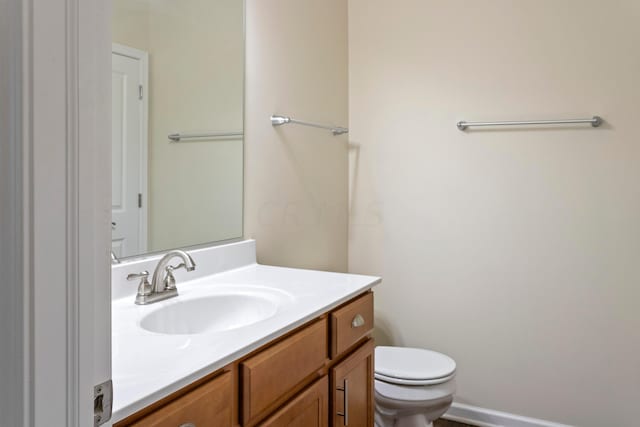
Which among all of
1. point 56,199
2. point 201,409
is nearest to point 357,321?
point 201,409

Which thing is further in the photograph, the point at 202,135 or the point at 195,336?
the point at 202,135

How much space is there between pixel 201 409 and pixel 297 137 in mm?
1417

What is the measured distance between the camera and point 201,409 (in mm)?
824

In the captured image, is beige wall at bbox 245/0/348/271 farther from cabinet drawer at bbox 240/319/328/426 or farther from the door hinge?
the door hinge

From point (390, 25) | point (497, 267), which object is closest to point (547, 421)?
point (497, 267)

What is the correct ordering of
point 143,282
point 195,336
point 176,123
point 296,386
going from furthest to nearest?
1. point 176,123
2. point 143,282
3. point 296,386
4. point 195,336

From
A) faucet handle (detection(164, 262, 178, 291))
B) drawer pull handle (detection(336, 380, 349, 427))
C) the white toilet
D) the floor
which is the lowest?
the floor

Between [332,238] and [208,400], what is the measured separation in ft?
5.26

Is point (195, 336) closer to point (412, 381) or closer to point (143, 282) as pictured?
point (143, 282)

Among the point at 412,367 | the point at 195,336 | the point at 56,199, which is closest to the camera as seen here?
the point at 56,199

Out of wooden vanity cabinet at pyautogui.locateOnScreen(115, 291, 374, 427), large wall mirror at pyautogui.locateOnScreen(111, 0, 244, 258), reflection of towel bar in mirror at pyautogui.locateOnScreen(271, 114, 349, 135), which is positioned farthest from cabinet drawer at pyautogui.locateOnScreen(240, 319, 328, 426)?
reflection of towel bar in mirror at pyautogui.locateOnScreen(271, 114, 349, 135)

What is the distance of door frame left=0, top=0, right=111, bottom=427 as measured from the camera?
435 millimetres

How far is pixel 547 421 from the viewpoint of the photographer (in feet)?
6.97

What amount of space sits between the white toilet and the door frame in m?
1.47
